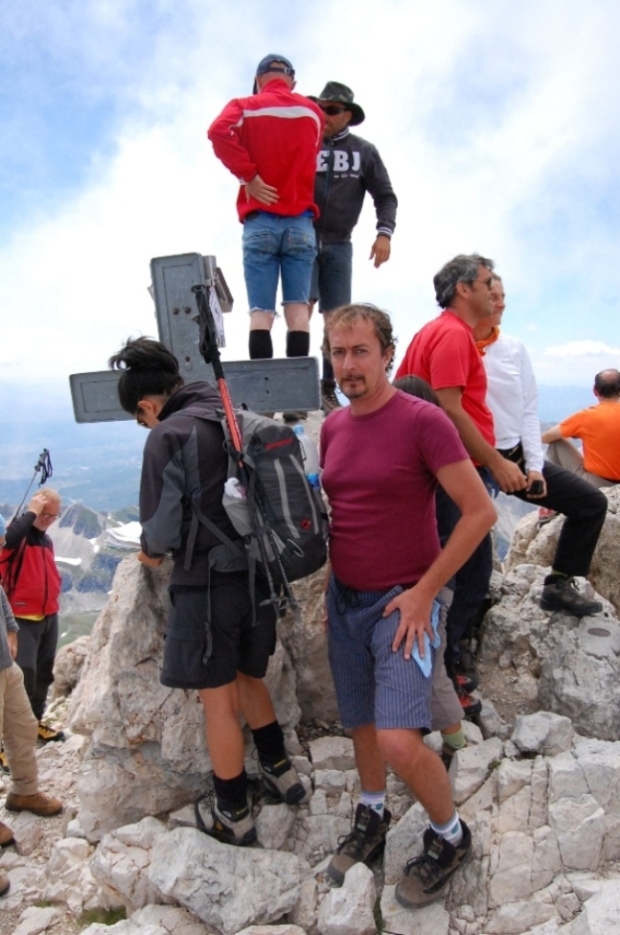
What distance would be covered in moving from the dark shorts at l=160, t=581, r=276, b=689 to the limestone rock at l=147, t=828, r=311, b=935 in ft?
3.68

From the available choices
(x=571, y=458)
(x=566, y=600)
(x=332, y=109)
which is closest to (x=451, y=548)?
(x=566, y=600)

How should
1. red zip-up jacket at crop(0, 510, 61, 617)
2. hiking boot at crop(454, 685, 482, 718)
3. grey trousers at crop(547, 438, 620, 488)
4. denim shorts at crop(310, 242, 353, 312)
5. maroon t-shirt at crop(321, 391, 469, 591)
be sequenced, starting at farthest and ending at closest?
1. grey trousers at crop(547, 438, 620, 488)
2. red zip-up jacket at crop(0, 510, 61, 617)
3. denim shorts at crop(310, 242, 353, 312)
4. hiking boot at crop(454, 685, 482, 718)
5. maroon t-shirt at crop(321, 391, 469, 591)

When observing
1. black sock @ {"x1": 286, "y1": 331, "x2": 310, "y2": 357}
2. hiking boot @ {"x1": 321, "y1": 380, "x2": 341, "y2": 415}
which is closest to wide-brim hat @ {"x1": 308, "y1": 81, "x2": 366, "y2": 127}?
black sock @ {"x1": 286, "y1": 331, "x2": 310, "y2": 357}

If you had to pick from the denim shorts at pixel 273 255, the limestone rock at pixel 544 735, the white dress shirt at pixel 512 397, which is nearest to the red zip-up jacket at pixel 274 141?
the denim shorts at pixel 273 255

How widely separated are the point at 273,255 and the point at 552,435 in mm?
4330

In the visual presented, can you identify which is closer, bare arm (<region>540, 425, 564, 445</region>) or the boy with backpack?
the boy with backpack

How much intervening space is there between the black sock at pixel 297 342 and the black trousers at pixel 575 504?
2483 millimetres

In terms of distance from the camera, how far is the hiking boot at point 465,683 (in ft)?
16.6

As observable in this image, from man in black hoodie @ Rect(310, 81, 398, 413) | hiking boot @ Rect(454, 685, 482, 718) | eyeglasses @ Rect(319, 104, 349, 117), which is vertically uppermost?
eyeglasses @ Rect(319, 104, 349, 117)

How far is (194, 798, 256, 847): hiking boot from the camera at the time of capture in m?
4.07

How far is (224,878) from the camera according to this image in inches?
152

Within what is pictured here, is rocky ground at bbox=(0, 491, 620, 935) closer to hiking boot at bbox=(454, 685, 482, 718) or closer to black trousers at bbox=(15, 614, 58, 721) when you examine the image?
hiking boot at bbox=(454, 685, 482, 718)

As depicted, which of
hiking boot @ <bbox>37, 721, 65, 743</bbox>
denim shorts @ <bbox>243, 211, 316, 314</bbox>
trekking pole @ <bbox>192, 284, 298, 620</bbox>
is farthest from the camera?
hiking boot @ <bbox>37, 721, 65, 743</bbox>

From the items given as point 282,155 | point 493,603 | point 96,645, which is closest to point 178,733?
point 96,645
